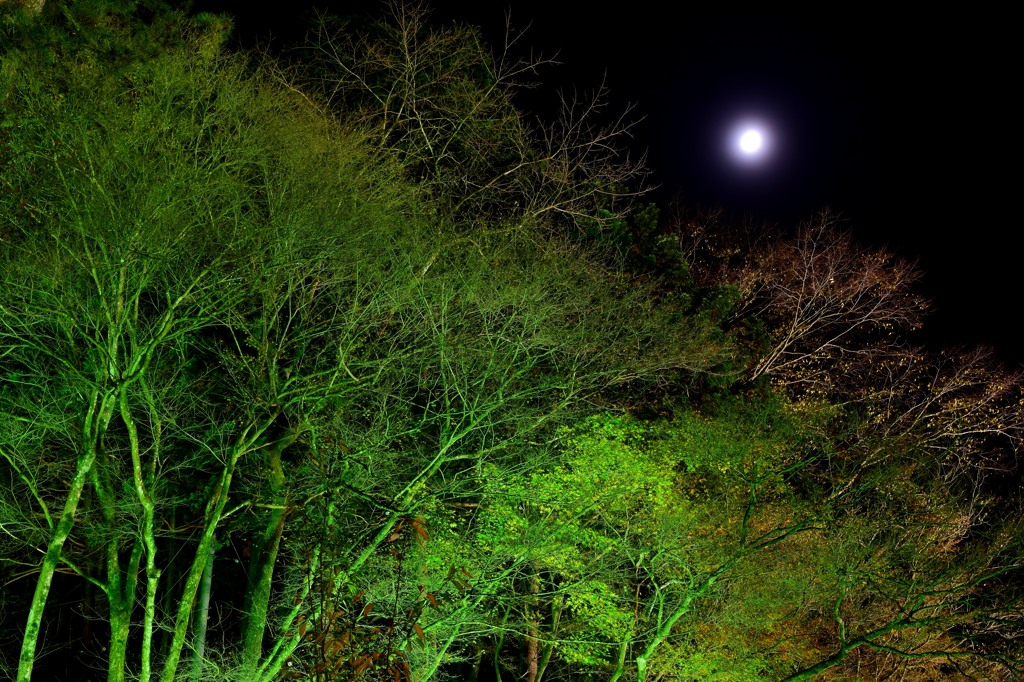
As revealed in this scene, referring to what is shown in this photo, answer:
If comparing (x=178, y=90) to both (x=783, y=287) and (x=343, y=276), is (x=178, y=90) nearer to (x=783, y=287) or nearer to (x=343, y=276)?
(x=343, y=276)

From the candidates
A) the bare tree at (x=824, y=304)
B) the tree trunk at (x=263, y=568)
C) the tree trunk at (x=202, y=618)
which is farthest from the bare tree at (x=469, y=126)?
the tree trunk at (x=202, y=618)

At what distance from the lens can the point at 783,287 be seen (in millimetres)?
24312

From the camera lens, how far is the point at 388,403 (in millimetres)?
14484

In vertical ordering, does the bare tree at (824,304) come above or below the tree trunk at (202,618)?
above

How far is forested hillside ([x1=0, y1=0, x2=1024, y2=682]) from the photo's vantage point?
11156mm

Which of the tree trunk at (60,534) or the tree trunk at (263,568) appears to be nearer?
the tree trunk at (60,534)

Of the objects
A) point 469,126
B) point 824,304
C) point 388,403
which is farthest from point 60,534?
point 824,304

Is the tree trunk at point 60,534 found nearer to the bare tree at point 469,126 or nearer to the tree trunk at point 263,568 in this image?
the tree trunk at point 263,568

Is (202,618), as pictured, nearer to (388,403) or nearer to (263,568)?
(263,568)

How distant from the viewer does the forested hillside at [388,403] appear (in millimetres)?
11156

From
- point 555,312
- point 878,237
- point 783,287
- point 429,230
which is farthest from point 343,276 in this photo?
point 878,237

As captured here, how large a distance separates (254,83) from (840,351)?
18127mm

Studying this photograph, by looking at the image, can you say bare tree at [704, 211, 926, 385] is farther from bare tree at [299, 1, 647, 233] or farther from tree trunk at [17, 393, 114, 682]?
tree trunk at [17, 393, 114, 682]

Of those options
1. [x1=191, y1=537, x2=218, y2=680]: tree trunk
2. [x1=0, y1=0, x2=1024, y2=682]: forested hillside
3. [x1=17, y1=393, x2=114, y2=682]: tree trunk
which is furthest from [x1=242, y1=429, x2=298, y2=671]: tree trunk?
[x1=17, y1=393, x2=114, y2=682]: tree trunk
